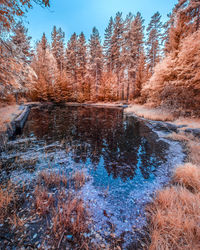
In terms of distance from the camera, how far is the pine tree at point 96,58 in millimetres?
29048

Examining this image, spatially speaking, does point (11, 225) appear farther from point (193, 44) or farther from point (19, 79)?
point (193, 44)

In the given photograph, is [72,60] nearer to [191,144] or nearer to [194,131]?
[194,131]

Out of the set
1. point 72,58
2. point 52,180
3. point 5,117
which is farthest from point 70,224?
point 72,58

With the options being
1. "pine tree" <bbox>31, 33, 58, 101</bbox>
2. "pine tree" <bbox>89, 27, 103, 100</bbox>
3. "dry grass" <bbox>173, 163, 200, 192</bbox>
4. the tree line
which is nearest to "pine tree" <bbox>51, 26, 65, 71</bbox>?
the tree line

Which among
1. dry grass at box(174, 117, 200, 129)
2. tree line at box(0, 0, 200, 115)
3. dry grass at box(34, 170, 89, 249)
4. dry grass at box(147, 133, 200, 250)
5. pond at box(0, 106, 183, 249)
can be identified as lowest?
pond at box(0, 106, 183, 249)

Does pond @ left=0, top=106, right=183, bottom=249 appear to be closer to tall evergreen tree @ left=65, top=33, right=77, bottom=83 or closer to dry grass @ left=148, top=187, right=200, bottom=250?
dry grass @ left=148, top=187, right=200, bottom=250

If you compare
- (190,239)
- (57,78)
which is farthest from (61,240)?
(57,78)

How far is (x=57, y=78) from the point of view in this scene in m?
29.4

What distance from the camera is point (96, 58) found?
2861 cm

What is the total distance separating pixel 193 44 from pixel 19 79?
10613 mm

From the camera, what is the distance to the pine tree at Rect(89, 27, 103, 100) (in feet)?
95.3

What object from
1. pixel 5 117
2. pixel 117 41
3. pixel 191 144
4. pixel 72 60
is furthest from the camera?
pixel 72 60

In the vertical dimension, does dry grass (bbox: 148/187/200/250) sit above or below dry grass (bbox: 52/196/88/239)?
above

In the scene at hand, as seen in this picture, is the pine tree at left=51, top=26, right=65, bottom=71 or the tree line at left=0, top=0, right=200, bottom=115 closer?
the tree line at left=0, top=0, right=200, bottom=115
